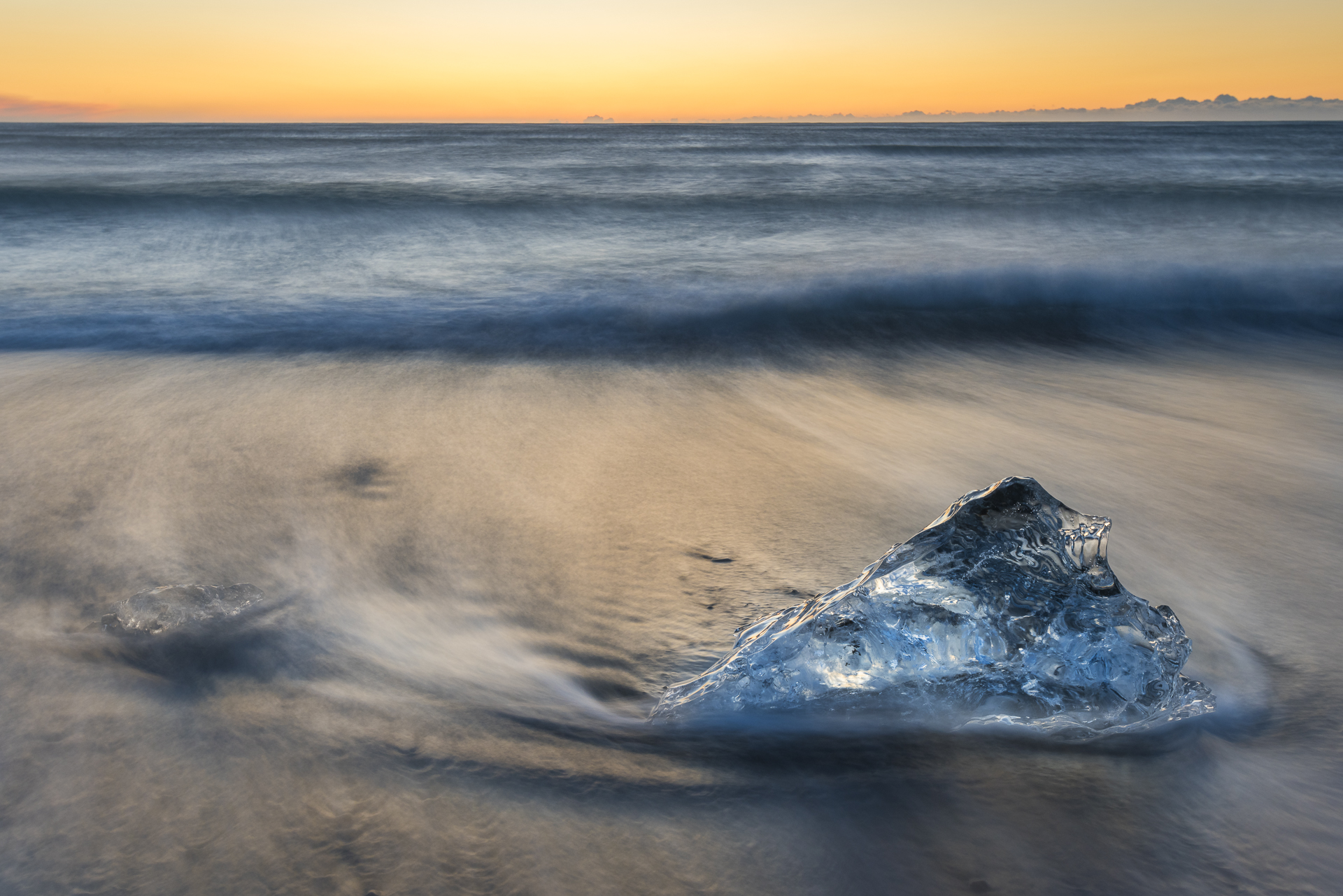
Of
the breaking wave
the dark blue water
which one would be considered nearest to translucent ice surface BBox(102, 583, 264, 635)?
the breaking wave

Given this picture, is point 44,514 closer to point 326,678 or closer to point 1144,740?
point 326,678

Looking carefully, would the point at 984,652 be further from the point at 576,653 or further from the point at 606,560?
the point at 606,560

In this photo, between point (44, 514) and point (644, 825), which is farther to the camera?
point (44, 514)

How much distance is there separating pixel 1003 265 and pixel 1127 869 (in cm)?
708

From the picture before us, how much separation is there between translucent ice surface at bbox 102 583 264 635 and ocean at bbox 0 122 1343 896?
4 cm

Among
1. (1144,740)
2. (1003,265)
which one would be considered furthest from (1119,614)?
(1003,265)

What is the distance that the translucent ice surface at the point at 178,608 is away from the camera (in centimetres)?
182

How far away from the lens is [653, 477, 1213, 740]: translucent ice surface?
1.49 m

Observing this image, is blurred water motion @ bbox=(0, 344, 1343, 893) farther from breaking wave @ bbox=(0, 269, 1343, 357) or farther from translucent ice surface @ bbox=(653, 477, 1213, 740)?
breaking wave @ bbox=(0, 269, 1343, 357)

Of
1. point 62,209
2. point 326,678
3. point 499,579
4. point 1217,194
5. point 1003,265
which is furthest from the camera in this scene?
point 1217,194

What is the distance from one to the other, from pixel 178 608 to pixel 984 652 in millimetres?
1797

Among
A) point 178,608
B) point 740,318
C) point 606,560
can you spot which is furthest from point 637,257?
point 178,608

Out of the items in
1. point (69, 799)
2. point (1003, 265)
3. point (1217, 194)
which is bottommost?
point (69, 799)

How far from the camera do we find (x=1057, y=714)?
1477 mm
